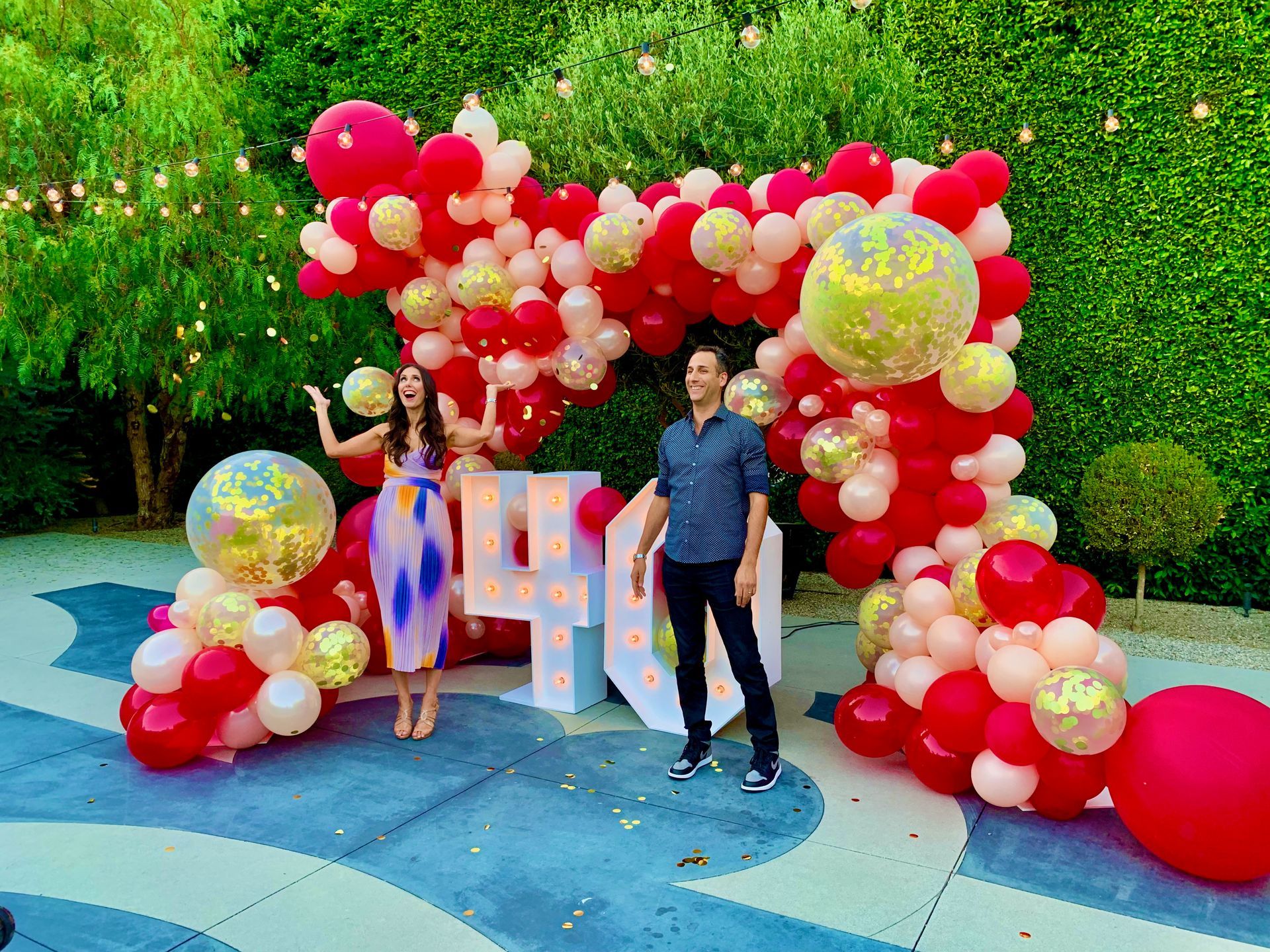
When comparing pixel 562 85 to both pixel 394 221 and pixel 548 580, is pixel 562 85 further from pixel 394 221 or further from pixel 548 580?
pixel 548 580

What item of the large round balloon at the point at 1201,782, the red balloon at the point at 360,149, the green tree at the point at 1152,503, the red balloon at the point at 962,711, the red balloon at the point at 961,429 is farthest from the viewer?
the green tree at the point at 1152,503

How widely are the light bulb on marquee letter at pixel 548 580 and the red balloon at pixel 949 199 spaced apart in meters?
2.15

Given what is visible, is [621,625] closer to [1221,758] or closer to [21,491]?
[1221,758]

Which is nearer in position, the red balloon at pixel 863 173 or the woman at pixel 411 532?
the red balloon at pixel 863 173

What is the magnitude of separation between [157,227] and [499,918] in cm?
723

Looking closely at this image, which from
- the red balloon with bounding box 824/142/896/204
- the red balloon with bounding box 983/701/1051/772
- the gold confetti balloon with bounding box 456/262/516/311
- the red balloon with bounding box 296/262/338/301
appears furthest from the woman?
the red balloon with bounding box 983/701/1051/772

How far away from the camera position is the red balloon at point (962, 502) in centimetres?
395

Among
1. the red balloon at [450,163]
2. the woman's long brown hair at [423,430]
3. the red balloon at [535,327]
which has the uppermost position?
the red balloon at [450,163]

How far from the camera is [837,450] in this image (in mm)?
3959

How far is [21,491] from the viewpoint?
11477 mm

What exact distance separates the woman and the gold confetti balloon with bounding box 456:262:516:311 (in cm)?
86

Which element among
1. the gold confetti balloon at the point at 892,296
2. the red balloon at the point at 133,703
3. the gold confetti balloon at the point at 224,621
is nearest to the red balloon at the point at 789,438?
the gold confetti balloon at the point at 892,296

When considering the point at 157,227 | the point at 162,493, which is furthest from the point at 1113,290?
the point at 162,493

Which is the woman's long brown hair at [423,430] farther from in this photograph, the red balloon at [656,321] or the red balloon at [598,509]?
the red balloon at [656,321]
